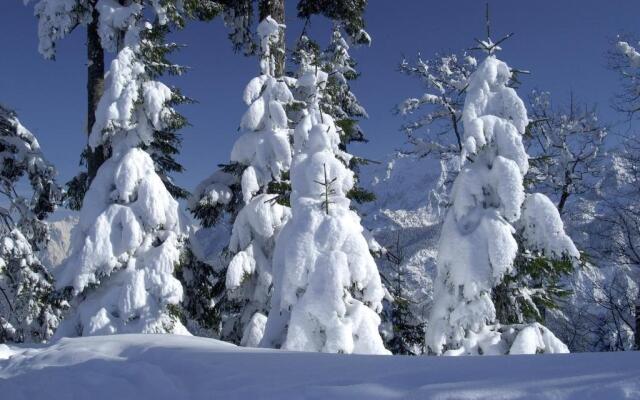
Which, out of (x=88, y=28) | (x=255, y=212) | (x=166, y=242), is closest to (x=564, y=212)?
(x=255, y=212)

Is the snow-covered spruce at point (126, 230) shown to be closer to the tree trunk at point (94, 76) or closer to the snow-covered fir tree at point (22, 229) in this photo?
the tree trunk at point (94, 76)

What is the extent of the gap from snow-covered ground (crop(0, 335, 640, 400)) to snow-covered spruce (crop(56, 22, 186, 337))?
3.57m

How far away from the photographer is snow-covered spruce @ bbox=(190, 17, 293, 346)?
9.27m

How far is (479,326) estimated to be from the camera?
751 cm

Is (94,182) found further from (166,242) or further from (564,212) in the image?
(564,212)

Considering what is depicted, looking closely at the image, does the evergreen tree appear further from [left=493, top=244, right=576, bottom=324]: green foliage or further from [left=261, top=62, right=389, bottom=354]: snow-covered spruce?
[left=493, top=244, right=576, bottom=324]: green foliage

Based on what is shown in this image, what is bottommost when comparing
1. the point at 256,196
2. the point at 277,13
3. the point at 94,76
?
the point at 256,196

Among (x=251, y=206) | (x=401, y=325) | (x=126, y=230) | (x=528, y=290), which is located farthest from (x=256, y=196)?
(x=528, y=290)

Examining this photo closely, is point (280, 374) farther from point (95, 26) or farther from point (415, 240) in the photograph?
point (415, 240)

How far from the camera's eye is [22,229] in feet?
43.4

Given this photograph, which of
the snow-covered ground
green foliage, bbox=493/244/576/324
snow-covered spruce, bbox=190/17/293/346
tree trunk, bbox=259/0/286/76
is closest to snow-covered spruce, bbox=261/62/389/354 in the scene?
snow-covered spruce, bbox=190/17/293/346

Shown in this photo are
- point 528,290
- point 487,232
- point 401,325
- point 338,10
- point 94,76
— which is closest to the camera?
point 487,232

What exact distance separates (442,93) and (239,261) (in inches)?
360

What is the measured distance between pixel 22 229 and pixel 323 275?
1050cm
